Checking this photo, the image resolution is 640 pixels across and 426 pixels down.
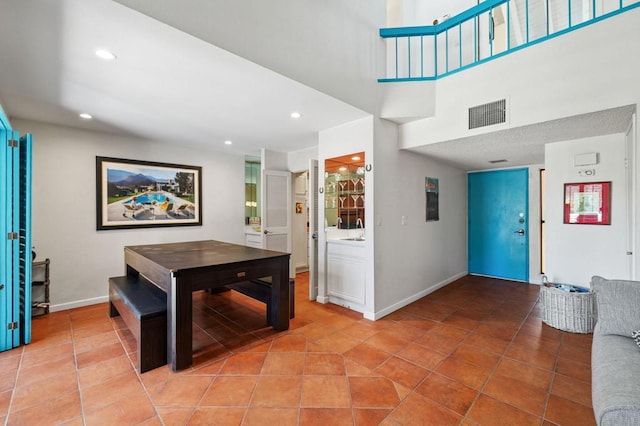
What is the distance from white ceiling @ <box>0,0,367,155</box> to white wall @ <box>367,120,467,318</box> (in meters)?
0.81

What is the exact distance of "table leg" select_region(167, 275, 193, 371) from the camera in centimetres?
225

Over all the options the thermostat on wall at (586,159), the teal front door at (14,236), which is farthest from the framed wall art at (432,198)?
the teal front door at (14,236)

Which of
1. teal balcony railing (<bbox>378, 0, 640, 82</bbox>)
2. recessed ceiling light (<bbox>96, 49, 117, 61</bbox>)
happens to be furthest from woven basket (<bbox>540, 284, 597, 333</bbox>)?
recessed ceiling light (<bbox>96, 49, 117, 61</bbox>)

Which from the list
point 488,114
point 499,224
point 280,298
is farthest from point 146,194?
point 499,224

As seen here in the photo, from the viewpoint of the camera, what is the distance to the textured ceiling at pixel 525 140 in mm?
2568

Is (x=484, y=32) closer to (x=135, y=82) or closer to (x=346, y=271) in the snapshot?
(x=346, y=271)

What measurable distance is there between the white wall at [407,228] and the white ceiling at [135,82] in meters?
0.81

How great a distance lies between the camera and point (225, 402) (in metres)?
1.89

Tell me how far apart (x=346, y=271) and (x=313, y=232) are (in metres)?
0.81

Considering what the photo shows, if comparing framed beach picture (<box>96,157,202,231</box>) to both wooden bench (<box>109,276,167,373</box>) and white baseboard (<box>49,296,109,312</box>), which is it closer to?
white baseboard (<box>49,296,109,312</box>)

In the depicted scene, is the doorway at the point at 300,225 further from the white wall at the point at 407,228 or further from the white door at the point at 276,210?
the white wall at the point at 407,228

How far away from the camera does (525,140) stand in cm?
327

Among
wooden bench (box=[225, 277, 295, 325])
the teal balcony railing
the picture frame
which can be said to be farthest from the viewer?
the picture frame

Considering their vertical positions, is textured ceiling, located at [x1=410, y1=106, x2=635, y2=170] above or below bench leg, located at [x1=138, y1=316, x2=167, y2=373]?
above
